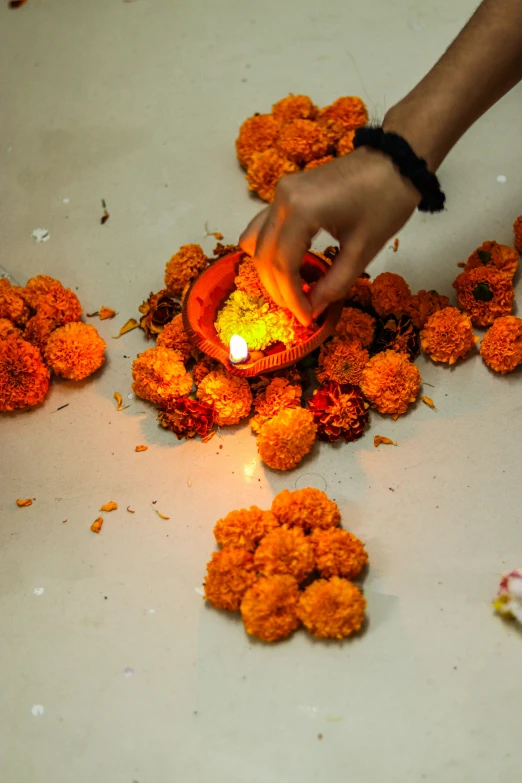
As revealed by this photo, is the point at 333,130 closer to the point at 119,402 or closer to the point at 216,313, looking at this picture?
the point at 216,313

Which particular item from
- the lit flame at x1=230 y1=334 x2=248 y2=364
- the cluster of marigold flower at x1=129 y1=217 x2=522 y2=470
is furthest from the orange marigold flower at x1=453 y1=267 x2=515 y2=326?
the lit flame at x1=230 y1=334 x2=248 y2=364

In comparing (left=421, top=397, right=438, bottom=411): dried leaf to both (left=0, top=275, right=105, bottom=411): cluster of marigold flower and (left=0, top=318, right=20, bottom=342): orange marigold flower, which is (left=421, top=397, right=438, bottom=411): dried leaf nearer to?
(left=0, top=275, right=105, bottom=411): cluster of marigold flower

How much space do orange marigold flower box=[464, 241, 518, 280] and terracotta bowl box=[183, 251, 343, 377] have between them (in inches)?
9.7

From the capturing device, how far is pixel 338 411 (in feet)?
3.50

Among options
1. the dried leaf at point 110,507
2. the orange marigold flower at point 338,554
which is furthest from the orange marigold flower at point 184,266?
the orange marigold flower at point 338,554

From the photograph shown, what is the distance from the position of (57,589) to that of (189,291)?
44 centimetres

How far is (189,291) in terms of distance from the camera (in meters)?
1.12

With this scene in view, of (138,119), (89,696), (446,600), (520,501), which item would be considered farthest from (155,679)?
(138,119)

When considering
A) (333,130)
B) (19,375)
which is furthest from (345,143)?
(19,375)

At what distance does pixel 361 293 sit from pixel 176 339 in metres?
0.28

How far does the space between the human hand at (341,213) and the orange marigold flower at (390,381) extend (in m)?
0.15

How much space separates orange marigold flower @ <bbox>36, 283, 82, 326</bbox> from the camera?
1196 millimetres

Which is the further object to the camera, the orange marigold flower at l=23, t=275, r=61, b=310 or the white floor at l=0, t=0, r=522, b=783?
the orange marigold flower at l=23, t=275, r=61, b=310

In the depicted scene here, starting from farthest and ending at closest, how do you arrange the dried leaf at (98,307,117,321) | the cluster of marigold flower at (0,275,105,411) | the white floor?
the dried leaf at (98,307,117,321) → the cluster of marigold flower at (0,275,105,411) → the white floor
